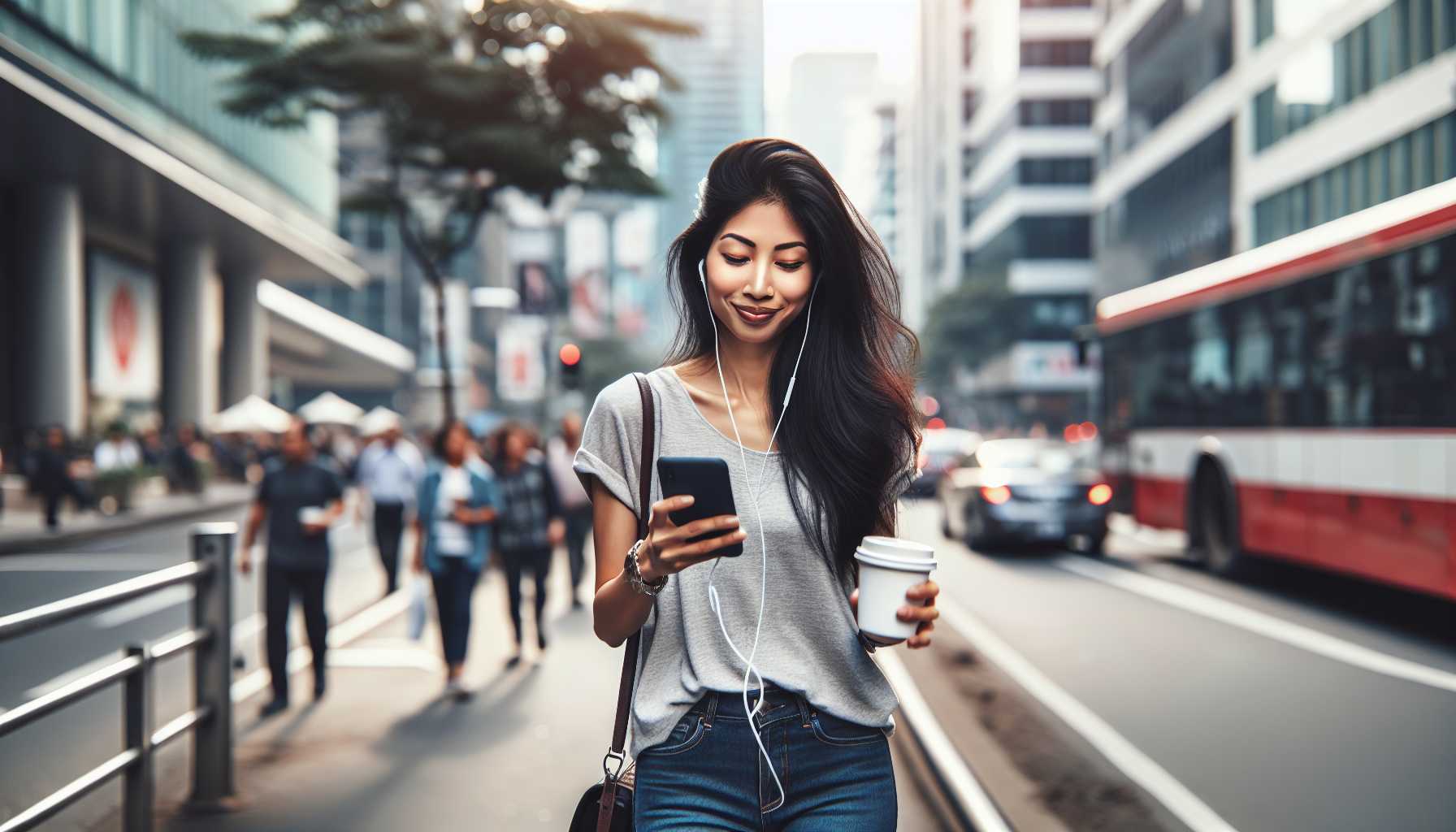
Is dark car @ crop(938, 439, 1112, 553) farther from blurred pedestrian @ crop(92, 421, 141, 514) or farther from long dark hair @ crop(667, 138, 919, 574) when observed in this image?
blurred pedestrian @ crop(92, 421, 141, 514)

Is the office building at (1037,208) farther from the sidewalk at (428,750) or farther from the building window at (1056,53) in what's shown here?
the sidewalk at (428,750)

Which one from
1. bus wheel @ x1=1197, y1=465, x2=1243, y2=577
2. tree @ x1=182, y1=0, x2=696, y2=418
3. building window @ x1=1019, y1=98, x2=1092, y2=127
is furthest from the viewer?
building window @ x1=1019, y1=98, x2=1092, y2=127

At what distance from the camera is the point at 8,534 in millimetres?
18656

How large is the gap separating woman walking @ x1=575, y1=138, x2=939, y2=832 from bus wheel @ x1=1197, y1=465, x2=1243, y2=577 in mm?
11290

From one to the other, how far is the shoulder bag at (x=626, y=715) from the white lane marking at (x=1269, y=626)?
6968 mm

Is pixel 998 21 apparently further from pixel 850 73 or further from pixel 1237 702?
pixel 850 73

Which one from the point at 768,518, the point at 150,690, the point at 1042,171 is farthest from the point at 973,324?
the point at 768,518

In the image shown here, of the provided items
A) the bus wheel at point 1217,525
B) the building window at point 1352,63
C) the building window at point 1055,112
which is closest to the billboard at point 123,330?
the bus wheel at point 1217,525

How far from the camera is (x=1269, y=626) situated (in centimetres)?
1015

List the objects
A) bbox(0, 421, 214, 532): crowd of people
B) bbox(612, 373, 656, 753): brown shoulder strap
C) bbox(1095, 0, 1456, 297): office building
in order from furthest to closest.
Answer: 1. bbox(1095, 0, 1456, 297): office building
2. bbox(0, 421, 214, 532): crowd of people
3. bbox(612, 373, 656, 753): brown shoulder strap

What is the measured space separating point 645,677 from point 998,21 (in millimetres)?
70265

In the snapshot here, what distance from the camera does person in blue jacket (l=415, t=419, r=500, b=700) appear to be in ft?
26.9

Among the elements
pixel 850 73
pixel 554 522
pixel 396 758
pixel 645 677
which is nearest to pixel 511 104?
pixel 554 522

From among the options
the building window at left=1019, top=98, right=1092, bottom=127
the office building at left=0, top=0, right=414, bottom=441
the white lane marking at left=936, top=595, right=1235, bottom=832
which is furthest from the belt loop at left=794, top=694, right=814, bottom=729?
the building window at left=1019, top=98, right=1092, bottom=127
